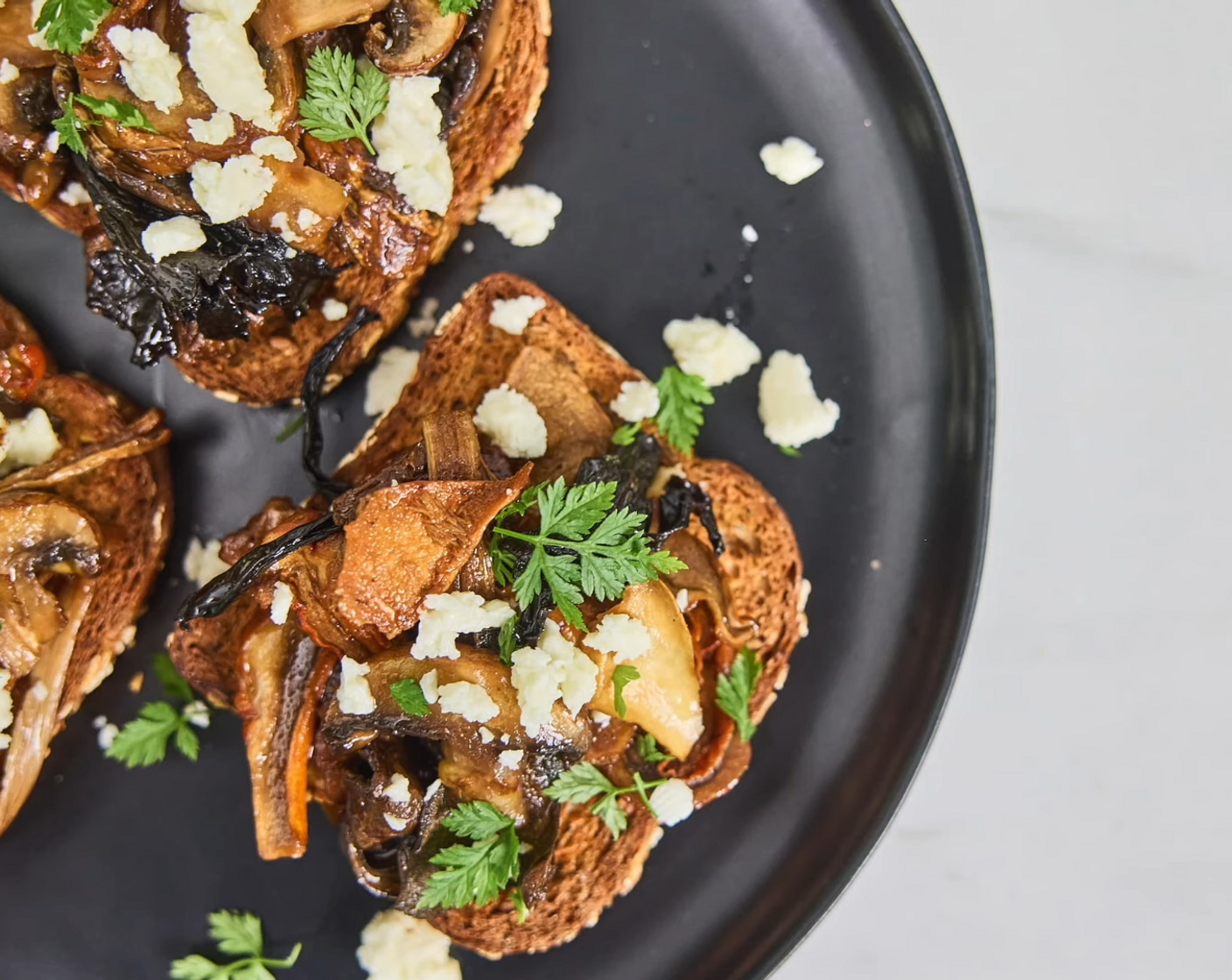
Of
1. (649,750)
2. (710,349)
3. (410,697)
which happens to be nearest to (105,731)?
(410,697)

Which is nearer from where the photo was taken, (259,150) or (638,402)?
(259,150)

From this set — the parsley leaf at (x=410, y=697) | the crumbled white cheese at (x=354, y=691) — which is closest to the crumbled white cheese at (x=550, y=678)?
the parsley leaf at (x=410, y=697)

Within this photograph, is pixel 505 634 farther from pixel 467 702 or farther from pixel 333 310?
pixel 333 310

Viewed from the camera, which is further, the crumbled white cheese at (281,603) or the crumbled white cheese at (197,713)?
the crumbled white cheese at (197,713)

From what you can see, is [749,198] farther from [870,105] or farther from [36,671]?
[36,671]

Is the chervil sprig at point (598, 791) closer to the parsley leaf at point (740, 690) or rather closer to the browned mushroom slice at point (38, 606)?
the parsley leaf at point (740, 690)

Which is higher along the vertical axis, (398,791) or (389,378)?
(389,378)

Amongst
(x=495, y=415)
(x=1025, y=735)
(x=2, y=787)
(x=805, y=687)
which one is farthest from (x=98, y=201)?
(x=1025, y=735)
